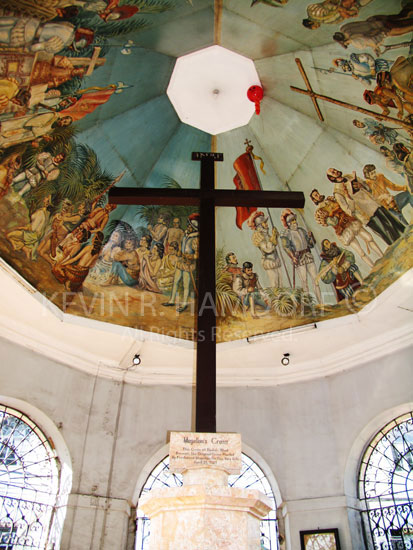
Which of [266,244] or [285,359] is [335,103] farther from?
[285,359]

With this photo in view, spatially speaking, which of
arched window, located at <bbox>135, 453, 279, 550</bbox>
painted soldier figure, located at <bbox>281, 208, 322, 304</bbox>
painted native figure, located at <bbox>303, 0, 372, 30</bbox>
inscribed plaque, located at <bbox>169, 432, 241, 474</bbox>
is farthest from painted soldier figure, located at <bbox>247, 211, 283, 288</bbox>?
inscribed plaque, located at <bbox>169, 432, 241, 474</bbox>

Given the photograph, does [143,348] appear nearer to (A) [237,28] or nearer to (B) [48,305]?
(B) [48,305]

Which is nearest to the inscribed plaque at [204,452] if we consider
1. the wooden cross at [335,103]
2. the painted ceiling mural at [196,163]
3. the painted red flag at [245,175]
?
the painted ceiling mural at [196,163]

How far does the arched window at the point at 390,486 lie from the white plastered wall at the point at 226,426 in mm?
267

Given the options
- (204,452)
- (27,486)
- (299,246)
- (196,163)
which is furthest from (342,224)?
(27,486)

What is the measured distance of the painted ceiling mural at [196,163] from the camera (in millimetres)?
8234

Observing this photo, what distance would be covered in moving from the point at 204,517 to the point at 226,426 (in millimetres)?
6970

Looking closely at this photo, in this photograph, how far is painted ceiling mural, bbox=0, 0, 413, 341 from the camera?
8.23m

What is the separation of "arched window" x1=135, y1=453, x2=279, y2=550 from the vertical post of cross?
5546mm

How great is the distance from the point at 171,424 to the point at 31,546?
138 inches

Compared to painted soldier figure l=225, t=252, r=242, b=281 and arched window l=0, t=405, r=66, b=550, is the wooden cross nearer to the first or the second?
painted soldier figure l=225, t=252, r=242, b=281

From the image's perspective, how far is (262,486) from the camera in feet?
34.1

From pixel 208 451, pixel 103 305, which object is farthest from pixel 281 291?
pixel 208 451

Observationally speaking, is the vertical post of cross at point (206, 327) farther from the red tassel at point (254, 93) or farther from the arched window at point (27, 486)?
the arched window at point (27, 486)
